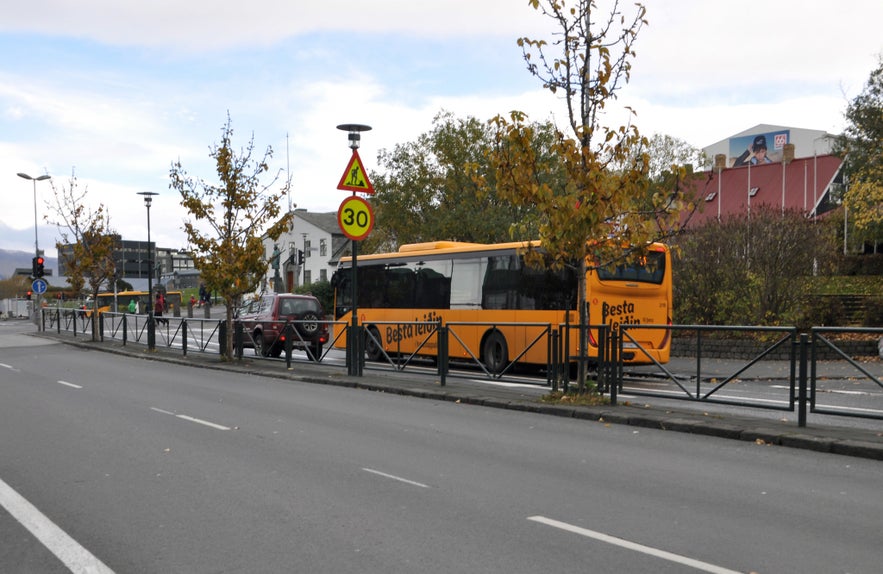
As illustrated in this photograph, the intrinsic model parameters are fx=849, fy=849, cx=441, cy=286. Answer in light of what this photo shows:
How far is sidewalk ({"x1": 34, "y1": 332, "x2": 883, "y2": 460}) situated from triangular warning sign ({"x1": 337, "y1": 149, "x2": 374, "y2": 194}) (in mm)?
3842

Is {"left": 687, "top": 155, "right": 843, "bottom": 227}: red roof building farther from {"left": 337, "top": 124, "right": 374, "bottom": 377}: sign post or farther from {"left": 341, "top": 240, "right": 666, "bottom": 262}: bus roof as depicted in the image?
{"left": 337, "top": 124, "right": 374, "bottom": 377}: sign post

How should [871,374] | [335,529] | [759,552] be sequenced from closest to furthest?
[759,552], [335,529], [871,374]

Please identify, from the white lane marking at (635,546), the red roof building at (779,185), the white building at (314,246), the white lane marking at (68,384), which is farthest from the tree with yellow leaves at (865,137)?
the white building at (314,246)

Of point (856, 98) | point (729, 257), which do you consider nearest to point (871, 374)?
point (729, 257)

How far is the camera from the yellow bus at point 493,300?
14.7 m

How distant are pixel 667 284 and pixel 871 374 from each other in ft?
29.0

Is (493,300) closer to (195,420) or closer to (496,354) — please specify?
Result: (496,354)

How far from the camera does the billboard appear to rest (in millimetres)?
91562

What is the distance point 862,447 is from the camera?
8617mm

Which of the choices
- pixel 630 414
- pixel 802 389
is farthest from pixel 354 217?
pixel 802 389

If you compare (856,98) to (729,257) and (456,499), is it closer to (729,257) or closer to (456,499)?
(729,257)

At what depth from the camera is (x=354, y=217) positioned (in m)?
17.2

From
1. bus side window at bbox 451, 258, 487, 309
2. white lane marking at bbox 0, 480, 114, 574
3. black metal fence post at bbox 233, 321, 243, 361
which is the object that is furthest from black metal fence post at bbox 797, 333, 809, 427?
black metal fence post at bbox 233, 321, 243, 361

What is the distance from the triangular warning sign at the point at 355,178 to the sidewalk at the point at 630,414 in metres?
3.84
